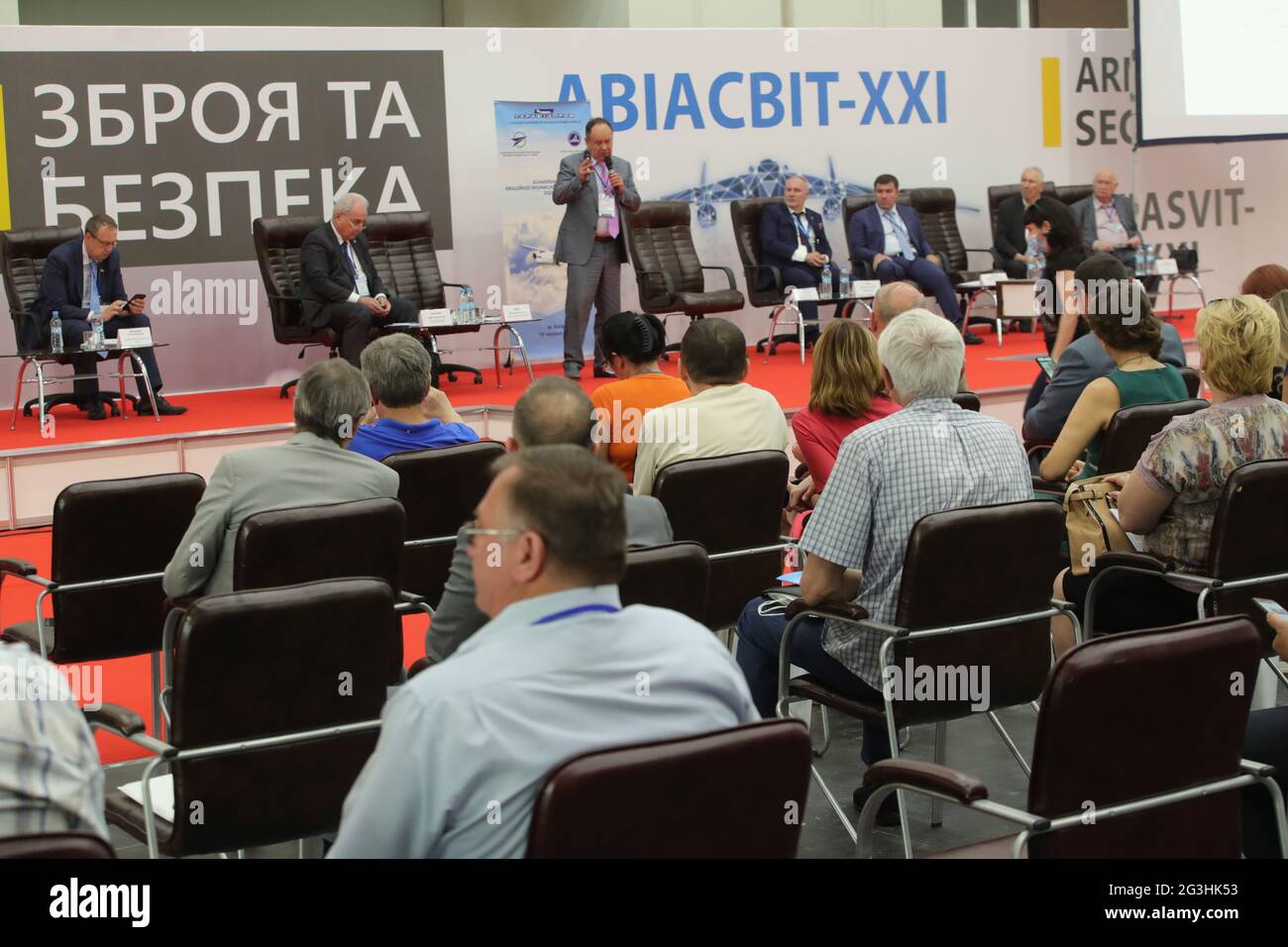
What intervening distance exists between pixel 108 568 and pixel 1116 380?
2.81 m

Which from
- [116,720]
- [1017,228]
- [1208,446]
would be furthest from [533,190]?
[116,720]

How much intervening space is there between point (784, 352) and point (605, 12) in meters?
4.00

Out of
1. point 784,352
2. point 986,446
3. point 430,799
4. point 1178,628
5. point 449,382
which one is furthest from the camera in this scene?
point 784,352

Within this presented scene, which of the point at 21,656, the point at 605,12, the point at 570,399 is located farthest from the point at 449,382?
the point at 21,656

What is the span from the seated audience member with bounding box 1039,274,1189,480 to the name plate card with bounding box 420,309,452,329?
205 inches

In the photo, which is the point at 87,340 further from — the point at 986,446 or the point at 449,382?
the point at 986,446

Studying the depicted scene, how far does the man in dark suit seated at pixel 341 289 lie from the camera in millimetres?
8969

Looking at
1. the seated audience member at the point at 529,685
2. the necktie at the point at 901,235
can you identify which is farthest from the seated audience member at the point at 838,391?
the necktie at the point at 901,235

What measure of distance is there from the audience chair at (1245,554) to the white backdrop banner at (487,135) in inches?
286

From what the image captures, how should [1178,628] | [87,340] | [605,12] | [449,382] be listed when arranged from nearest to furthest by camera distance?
[1178,628], [87,340], [449,382], [605,12]

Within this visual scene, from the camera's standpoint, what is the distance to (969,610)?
308cm

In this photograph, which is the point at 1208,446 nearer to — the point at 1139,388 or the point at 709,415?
the point at 1139,388
